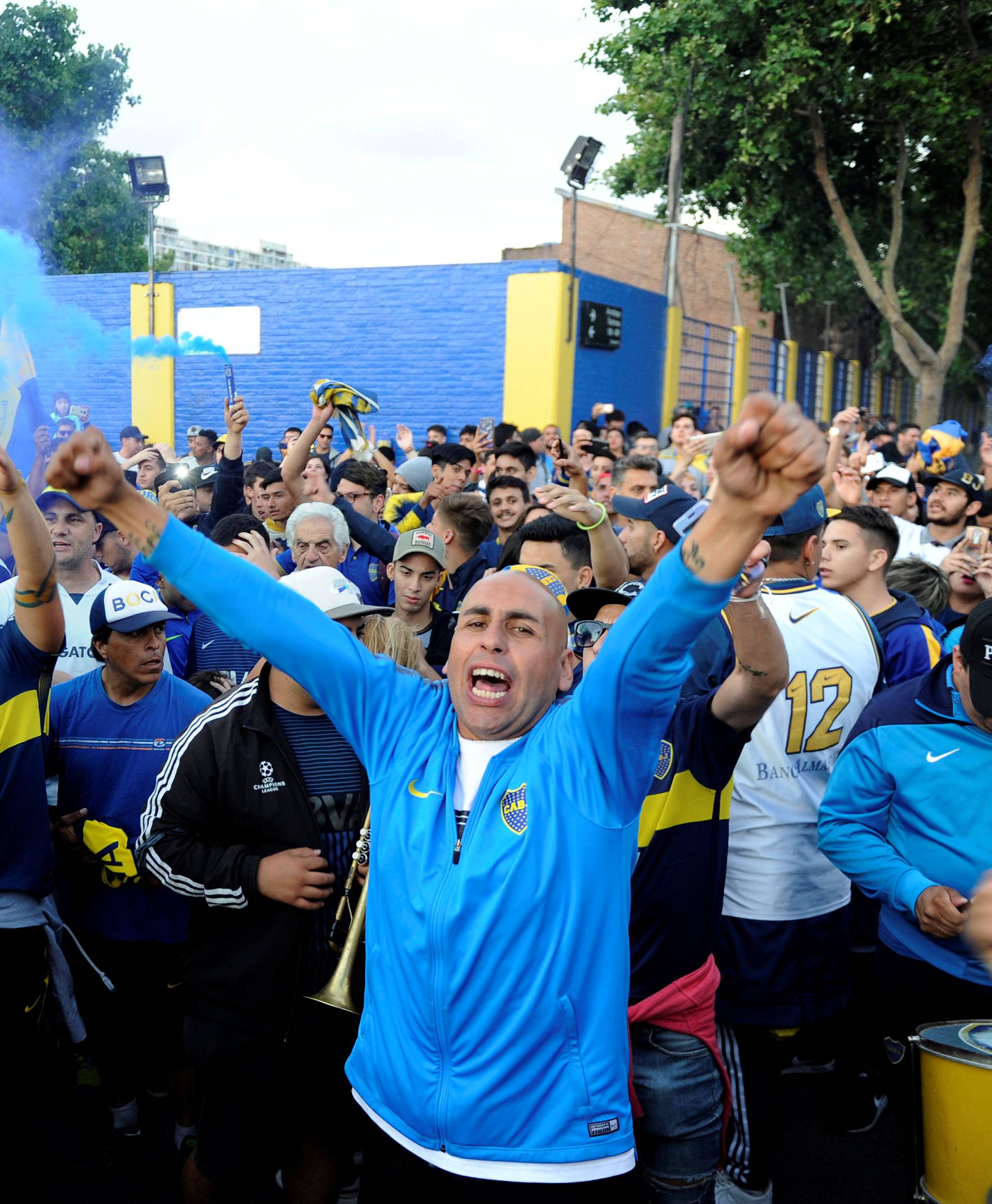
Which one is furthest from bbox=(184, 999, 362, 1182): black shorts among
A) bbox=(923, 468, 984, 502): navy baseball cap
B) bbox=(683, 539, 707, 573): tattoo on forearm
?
bbox=(923, 468, 984, 502): navy baseball cap

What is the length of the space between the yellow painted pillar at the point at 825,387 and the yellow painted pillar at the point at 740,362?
7253 millimetres

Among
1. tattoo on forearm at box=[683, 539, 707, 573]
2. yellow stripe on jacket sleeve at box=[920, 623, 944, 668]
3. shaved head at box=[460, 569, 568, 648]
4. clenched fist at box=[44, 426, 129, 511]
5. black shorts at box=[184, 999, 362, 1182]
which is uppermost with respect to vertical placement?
clenched fist at box=[44, 426, 129, 511]

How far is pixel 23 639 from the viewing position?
134 inches

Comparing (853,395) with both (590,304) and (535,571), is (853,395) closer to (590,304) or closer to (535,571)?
(590,304)

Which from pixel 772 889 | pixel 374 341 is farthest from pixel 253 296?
pixel 772 889

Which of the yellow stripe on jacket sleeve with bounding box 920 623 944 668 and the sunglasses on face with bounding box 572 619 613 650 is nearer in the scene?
the sunglasses on face with bounding box 572 619 613 650

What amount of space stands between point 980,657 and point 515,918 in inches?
62.1

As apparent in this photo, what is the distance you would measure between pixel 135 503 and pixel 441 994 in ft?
3.59

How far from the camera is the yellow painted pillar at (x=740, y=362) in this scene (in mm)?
25406

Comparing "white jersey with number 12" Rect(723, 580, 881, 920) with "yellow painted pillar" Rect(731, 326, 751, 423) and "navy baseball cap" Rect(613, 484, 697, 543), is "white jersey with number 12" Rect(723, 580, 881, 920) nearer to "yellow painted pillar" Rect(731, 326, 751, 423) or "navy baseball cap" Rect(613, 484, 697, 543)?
"navy baseball cap" Rect(613, 484, 697, 543)

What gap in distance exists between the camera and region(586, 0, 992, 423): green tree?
16.4 meters

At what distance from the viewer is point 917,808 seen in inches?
127

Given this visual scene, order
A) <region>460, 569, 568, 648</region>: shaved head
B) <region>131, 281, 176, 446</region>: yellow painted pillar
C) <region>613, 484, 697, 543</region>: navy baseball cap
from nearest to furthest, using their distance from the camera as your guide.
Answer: <region>460, 569, 568, 648</region>: shaved head < <region>613, 484, 697, 543</region>: navy baseball cap < <region>131, 281, 176, 446</region>: yellow painted pillar

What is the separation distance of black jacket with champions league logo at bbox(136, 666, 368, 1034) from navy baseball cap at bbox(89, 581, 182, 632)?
0.79 meters
